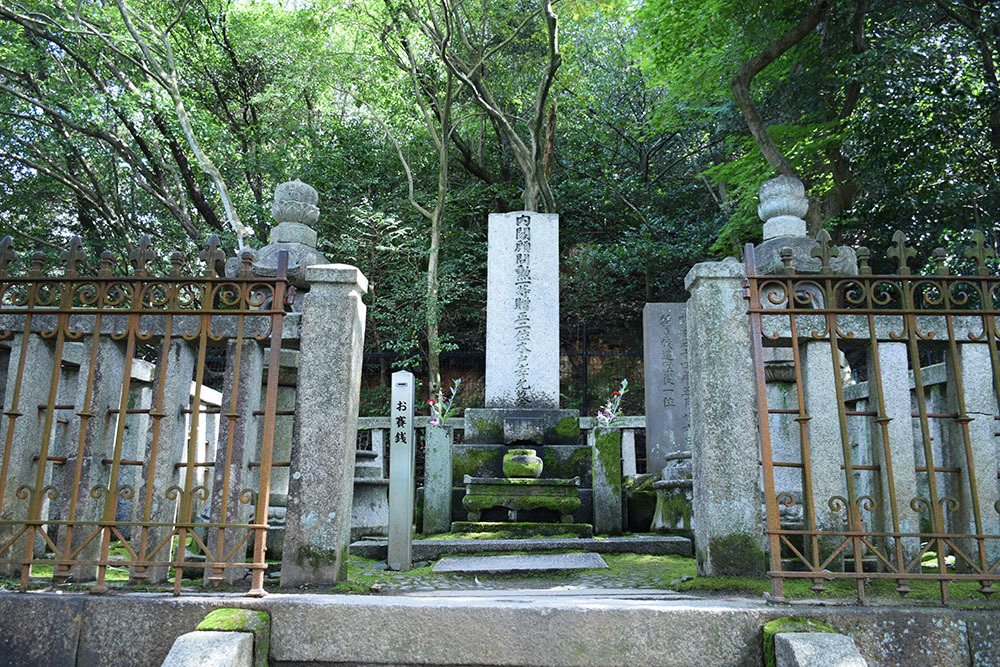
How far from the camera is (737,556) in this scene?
13.1 feet

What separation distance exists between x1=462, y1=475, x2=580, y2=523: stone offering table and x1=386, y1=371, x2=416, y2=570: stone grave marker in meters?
1.38

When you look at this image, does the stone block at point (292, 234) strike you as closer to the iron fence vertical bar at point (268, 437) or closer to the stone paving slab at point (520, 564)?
the iron fence vertical bar at point (268, 437)

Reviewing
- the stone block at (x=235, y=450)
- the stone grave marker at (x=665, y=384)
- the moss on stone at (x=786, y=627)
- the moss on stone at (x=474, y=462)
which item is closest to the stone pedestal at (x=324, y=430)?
the stone block at (x=235, y=450)

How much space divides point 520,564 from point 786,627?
2.26 meters

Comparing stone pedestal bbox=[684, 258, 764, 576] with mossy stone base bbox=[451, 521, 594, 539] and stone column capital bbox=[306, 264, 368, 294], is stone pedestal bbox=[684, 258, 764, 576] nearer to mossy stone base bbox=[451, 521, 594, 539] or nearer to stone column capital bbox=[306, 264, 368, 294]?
stone column capital bbox=[306, 264, 368, 294]

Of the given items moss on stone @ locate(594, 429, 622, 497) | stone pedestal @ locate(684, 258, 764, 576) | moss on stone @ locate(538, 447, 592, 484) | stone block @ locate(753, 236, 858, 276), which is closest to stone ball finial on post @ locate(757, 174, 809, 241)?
stone block @ locate(753, 236, 858, 276)

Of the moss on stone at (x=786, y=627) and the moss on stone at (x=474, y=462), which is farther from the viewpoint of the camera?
the moss on stone at (x=474, y=462)

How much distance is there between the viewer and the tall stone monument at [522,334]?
8070 mm

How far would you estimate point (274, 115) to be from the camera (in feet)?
50.0

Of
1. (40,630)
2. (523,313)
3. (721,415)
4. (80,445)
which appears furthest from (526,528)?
(40,630)

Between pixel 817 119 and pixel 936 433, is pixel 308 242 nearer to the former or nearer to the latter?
pixel 936 433

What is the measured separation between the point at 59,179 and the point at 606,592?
48.5 feet

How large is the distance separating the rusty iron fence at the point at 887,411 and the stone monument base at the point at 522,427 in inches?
143

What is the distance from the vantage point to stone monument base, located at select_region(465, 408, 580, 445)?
309 inches
